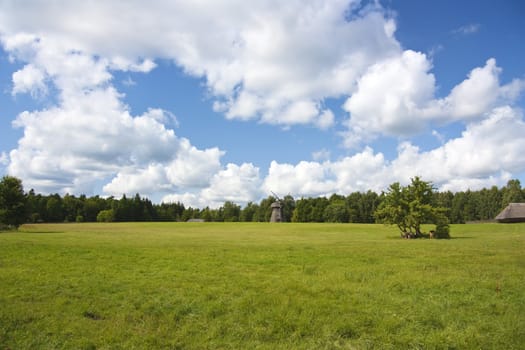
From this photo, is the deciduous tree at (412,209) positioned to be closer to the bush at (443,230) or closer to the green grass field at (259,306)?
the bush at (443,230)

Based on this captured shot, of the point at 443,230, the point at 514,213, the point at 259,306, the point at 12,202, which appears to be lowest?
the point at 259,306

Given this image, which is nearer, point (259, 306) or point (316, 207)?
point (259, 306)

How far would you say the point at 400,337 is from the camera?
8.96 metres

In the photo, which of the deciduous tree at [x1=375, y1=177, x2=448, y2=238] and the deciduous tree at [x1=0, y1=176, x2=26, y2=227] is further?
the deciduous tree at [x1=0, y1=176, x2=26, y2=227]

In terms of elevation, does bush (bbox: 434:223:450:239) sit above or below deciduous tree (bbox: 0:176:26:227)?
below

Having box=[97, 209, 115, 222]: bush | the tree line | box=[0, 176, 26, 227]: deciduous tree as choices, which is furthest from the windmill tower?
box=[0, 176, 26, 227]: deciduous tree

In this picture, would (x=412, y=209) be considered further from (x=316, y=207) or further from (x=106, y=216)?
(x=106, y=216)

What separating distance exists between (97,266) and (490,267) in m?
18.7

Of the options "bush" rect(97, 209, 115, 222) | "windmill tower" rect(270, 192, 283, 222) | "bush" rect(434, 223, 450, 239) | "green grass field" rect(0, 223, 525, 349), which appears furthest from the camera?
"bush" rect(97, 209, 115, 222)

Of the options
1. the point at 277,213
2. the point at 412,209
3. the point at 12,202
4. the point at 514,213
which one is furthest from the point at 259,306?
the point at 277,213

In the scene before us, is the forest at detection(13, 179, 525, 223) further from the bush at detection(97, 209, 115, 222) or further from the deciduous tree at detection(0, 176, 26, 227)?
the deciduous tree at detection(0, 176, 26, 227)

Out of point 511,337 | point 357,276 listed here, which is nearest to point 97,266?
point 357,276

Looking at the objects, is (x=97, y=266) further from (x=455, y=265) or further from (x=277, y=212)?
(x=277, y=212)

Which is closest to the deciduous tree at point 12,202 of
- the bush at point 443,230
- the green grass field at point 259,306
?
the green grass field at point 259,306
